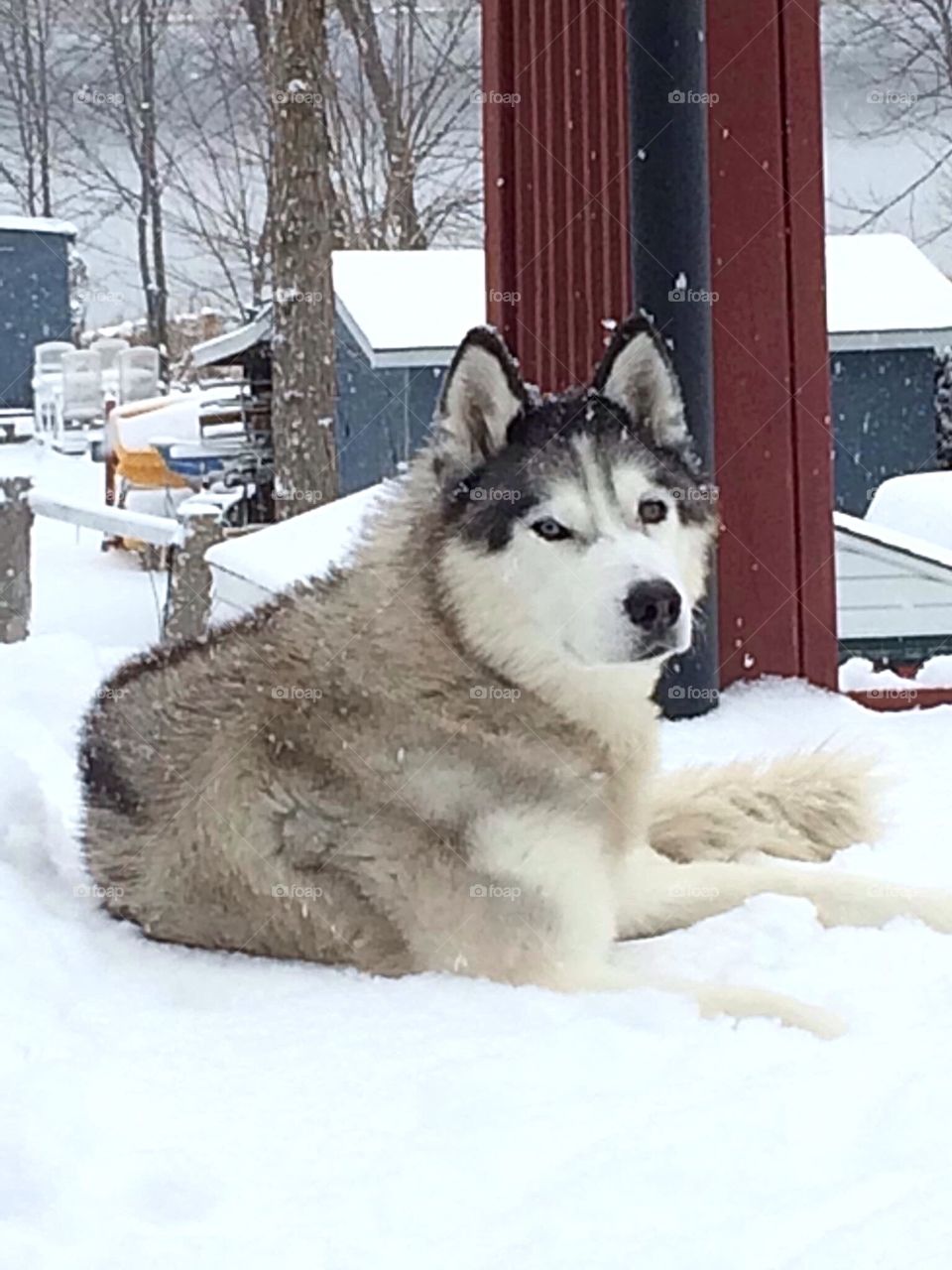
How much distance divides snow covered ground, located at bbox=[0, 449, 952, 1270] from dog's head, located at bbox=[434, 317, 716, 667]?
651 millimetres

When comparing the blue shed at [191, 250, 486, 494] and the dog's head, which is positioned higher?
the blue shed at [191, 250, 486, 494]

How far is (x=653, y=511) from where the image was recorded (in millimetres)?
3004

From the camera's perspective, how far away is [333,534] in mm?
6090

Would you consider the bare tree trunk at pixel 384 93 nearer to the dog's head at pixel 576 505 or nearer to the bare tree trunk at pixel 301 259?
the bare tree trunk at pixel 301 259

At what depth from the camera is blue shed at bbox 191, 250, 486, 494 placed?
37.1ft

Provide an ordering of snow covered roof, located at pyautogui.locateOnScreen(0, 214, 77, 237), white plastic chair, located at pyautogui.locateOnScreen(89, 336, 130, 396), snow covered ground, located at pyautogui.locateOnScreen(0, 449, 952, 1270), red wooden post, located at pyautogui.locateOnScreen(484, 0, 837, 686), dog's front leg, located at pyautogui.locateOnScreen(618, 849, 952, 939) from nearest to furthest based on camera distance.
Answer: snow covered ground, located at pyautogui.locateOnScreen(0, 449, 952, 1270)
dog's front leg, located at pyautogui.locateOnScreen(618, 849, 952, 939)
red wooden post, located at pyautogui.locateOnScreen(484, 0, 837, 686)
snow covered roof, located at pyautogui.locateOnScreen(0, 214, 77, 237)
white plastic chair, located at pyautogui.locateOnScreen(89, 336, 130, 396)

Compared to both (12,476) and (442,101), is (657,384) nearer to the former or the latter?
(12,476)

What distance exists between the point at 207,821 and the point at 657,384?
122 centimetres

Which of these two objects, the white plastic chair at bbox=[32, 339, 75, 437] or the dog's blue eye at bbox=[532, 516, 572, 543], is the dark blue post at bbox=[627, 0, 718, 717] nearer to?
the dog's blue eye at bbox=[532, 516, 572, 543]

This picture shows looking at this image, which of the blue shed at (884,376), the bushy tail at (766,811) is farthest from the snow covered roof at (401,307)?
the bushy tail at (766,811)

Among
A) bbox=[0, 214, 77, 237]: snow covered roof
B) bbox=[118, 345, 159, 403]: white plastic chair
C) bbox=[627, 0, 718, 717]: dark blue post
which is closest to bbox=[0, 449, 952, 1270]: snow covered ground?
bbox=[627, 0, 718, 717]: dark blue post

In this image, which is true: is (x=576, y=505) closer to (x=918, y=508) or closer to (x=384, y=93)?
(x=918, y=508)

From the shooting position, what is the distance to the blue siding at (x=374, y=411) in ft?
38.1

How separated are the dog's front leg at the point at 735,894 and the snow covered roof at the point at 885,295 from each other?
6455 millimetres
